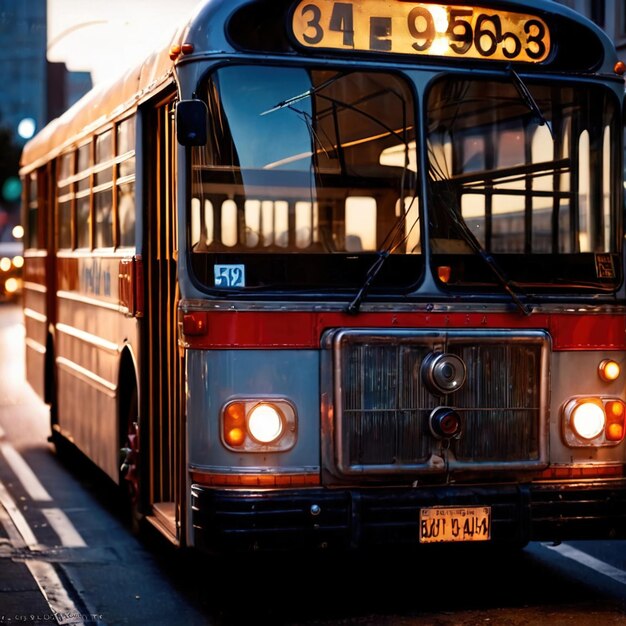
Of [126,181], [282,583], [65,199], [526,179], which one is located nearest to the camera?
[526,179]

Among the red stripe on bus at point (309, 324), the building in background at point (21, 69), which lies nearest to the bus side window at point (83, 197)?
the red stripe on bus at point (309, 324)

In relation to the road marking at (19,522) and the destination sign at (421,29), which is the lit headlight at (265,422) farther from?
the road marking at (19,522)

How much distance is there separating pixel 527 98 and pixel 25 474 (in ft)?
21.9

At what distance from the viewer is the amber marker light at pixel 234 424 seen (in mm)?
6883

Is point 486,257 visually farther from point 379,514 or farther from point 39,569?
point 39,569

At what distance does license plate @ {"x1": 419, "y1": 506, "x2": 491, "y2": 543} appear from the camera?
22.9 feet

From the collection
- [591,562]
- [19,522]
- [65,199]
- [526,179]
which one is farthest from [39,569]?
[65,199]

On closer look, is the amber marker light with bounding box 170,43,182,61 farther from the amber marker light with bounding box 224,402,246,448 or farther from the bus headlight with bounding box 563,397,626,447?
the bus headlight with bounding box 563,397,626,447

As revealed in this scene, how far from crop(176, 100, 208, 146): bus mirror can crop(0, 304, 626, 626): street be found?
2449 millimetres

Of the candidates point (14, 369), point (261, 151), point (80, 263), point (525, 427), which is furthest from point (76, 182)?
point (14, 369)

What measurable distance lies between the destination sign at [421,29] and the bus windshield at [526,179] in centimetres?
18

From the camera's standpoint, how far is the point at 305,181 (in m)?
6.99

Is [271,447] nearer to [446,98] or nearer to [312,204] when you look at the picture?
[312,204]

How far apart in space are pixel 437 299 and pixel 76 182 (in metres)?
4.72
